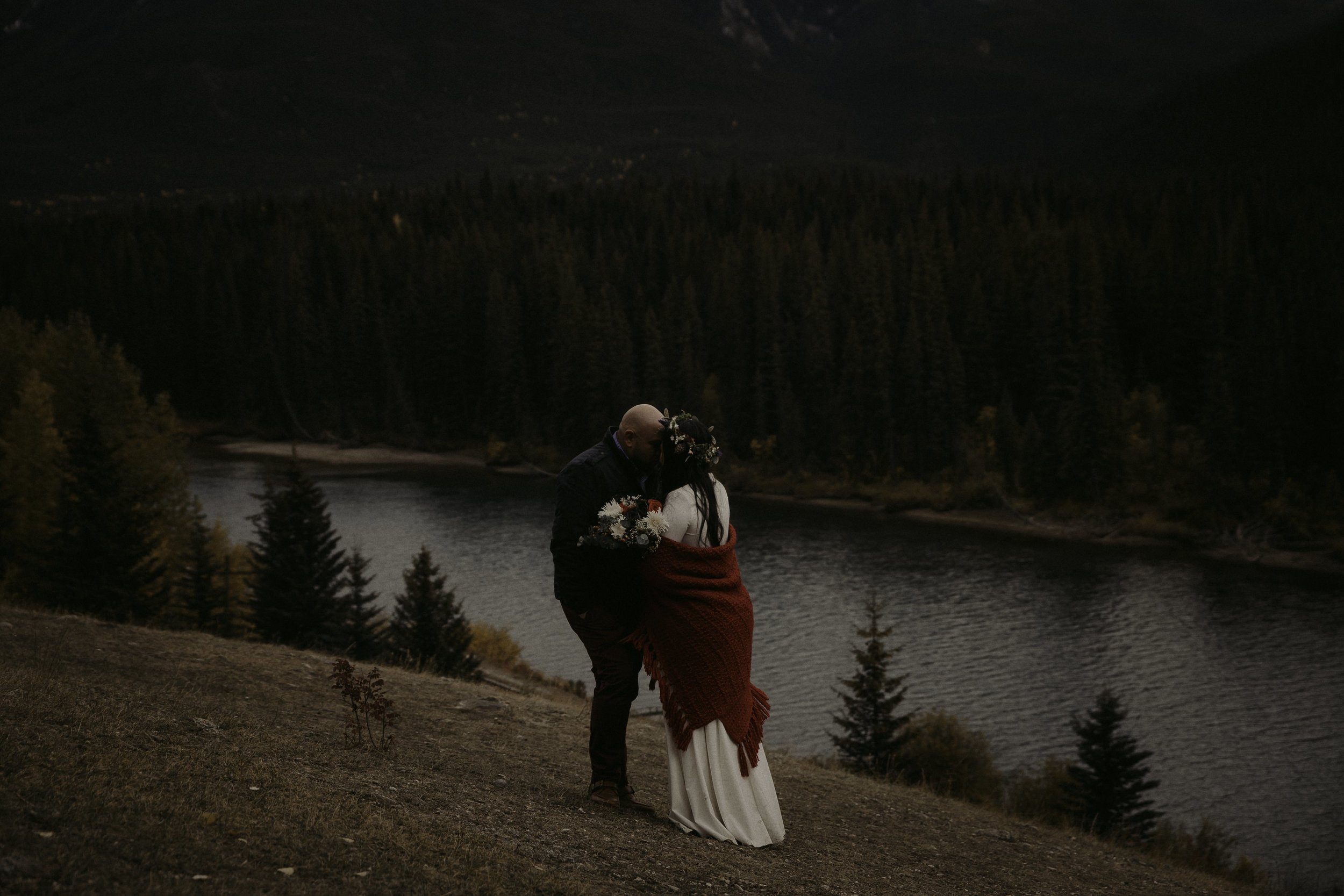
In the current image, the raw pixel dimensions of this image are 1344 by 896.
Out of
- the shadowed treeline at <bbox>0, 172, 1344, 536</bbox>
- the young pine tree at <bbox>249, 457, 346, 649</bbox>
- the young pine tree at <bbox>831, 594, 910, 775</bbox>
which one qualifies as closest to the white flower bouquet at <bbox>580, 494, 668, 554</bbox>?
the young pine tree at <bbox>831, 594, 910, 775</bbox>

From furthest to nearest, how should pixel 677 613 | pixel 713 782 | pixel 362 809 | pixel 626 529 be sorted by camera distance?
1. pixel 713 782
2. pixel 677 613
3. pixel 626 529
4. pixel 362 809

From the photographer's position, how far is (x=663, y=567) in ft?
27.7

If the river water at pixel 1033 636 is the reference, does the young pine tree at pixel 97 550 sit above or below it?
above

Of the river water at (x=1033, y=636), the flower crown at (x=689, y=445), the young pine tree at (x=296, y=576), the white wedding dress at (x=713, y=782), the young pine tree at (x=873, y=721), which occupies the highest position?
the flower crown at (x=689, y=445)

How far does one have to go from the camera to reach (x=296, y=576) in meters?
31.4

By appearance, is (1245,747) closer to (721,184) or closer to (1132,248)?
(1132,248)

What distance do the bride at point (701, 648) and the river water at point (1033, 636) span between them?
4.17 metres

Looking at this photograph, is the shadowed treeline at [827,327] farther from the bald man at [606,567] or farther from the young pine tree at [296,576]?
the bald man at [606,567]

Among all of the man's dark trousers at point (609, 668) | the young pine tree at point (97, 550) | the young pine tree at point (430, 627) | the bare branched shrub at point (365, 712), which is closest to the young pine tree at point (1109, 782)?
the young pine tree at point (430, 627)

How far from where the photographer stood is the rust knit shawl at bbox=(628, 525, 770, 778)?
8508 millimetres

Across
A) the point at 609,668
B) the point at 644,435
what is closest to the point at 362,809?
the point at 609,668

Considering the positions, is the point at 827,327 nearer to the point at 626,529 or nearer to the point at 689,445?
the point at 689,445

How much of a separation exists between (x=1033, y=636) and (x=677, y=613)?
37.7 metres

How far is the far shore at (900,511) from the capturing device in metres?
56.9
